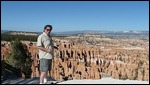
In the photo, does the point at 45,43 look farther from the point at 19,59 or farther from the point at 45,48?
the point at 19,59

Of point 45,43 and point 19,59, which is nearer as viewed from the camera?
point 45,43

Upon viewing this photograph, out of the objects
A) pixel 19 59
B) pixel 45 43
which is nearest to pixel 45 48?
pixel 45 43

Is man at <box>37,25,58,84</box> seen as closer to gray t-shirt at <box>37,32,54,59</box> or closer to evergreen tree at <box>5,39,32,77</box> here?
gray t-shirt at <box>37,32,54,59</box>

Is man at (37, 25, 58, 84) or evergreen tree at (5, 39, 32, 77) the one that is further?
evergreen tree at (5, 39, 32, 77)

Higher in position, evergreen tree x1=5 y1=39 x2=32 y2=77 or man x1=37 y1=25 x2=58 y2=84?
man x1=37 y1=25 x2=58 y2=84

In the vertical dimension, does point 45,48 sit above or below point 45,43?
below

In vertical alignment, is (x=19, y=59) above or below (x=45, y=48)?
below

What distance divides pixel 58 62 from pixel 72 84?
115ft

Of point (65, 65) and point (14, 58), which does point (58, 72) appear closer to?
point (65, 65)

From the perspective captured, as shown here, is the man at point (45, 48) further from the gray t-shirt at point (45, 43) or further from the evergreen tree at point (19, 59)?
the evergreen tree at point (19, 59)

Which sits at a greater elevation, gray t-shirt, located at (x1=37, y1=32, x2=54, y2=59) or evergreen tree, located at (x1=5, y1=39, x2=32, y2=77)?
gray t-shirt, located at (x1=37, y1=32, x2=54, y2=59)

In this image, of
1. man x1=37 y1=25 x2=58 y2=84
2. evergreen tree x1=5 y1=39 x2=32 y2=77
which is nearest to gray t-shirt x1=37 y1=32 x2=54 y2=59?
man x1=37 y1=25 x2=58 y2=84

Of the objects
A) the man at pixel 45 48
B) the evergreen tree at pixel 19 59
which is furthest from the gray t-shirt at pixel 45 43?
the evergreen tree at pixel 19 59

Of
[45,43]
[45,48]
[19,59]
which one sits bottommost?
[19,59]
